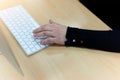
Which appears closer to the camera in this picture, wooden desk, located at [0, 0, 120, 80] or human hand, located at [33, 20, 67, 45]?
wooden desk, located at [0, 0, 120, 80]

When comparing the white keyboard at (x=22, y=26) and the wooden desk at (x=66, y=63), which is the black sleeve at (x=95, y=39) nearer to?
the wooden desk at (x=66, y=63)

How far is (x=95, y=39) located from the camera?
0.92 metres

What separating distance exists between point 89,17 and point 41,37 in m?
0.30

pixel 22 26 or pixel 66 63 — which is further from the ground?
pixel 22 26

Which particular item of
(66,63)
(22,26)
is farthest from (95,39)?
(22,26)

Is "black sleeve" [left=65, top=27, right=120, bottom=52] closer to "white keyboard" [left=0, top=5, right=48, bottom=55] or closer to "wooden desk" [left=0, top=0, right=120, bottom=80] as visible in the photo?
"wooden desk" [left=0, top=0, right=120, bottom=80]

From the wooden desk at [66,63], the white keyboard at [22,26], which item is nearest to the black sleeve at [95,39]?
the wooden desk at [66,63]

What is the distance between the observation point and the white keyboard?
0.93 meters

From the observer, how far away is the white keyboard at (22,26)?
932 mm

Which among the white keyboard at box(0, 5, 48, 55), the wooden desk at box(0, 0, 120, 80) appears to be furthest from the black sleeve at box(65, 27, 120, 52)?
the white keyboard at box(0, 5, 48, 55)

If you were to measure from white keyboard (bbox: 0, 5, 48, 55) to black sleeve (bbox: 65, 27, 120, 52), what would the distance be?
0.14 metres

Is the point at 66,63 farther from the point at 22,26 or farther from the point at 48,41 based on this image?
the point at 22,26

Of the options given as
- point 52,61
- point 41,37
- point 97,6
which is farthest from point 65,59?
point 97,6

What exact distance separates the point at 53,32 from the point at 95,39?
207mm
